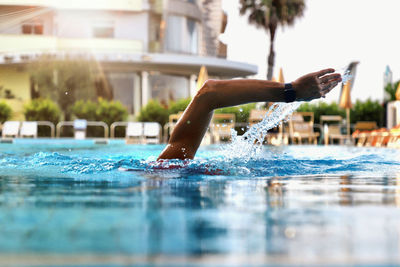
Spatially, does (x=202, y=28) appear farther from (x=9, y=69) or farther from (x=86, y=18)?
(x=9, y=69)

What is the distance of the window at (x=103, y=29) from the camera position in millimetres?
24938

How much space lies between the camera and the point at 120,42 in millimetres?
24328

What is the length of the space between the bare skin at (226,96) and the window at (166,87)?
20789 millimetres

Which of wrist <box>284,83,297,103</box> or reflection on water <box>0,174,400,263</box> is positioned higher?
wrist <box>284,83,297,103</box>

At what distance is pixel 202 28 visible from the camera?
2770cm

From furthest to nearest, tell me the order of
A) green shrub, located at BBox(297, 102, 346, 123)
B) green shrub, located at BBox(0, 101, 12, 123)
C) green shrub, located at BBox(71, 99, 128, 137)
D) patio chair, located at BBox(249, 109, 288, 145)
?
green shrub, located at BBox(0, 101, 12, 123) < green shrub, located at BBox(71, 99, 128, 137) < green shrub, located at BBox(297, 102, 346, 123) < patio chair, located at BBox(249, 109, 288, 145)

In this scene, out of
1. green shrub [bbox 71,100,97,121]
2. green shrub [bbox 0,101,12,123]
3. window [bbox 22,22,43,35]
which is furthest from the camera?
window [bbox 22,22,43,35]

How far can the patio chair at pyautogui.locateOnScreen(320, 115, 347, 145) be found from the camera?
16.2 meters

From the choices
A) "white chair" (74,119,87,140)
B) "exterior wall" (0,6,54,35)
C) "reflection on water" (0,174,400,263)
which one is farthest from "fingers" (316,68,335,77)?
"exterior wall" (0,6,54,35)

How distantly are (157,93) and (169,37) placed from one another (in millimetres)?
3029

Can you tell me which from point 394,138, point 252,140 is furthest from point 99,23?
point 252,140

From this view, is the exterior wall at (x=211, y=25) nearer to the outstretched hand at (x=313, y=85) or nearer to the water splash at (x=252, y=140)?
the water splash at (x=252, y=140)

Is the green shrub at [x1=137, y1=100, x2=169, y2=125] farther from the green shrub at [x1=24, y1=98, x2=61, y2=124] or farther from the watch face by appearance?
the watch face

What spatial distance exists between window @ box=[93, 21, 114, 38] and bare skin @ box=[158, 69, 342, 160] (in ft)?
71.3
